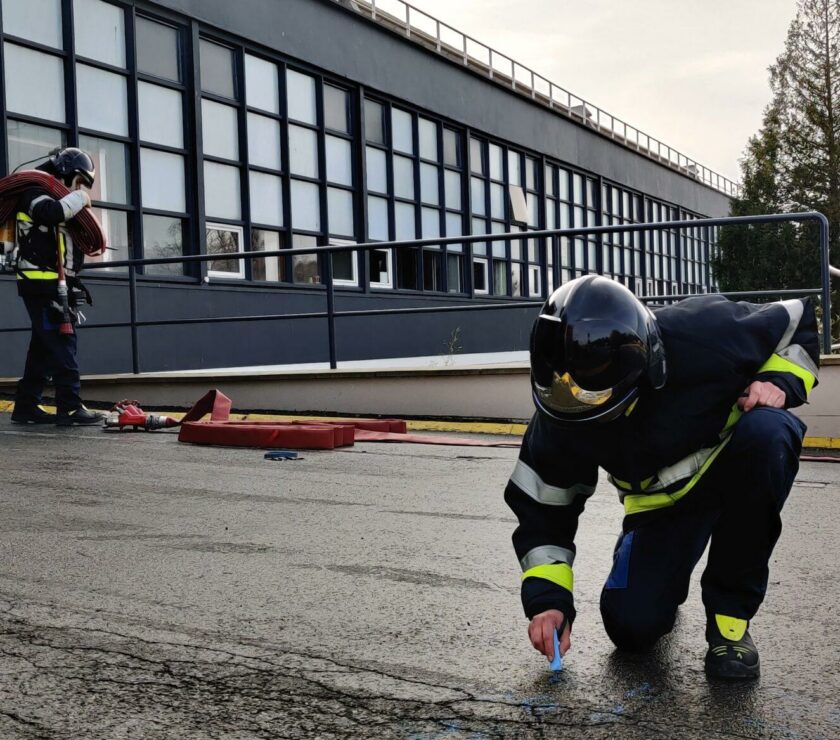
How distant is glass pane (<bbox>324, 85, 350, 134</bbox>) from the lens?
754 inches

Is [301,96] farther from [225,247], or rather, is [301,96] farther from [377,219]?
[225,247]

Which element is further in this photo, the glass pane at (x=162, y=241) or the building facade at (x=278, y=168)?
the glass pane at (x=162, y=241)

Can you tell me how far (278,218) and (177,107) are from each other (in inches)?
104

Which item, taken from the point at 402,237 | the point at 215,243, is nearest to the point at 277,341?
the point at 215,243

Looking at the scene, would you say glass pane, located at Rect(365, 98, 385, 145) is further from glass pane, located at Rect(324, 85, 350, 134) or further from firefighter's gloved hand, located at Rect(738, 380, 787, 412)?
firefighter's gloved hand, located at Rect(738, 380, 787, 412)

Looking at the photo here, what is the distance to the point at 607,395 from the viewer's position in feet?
8.23

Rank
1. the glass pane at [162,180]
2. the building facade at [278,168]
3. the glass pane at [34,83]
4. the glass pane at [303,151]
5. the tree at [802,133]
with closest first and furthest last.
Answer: the glass pane at [34,83]
the building facade at [278,168]
the glass pane at [162,180]
the glass pane at [303,151]
the tree at [802,133]

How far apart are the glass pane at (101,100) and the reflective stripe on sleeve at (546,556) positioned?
41.6 ft

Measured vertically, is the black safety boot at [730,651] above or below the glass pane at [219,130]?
below

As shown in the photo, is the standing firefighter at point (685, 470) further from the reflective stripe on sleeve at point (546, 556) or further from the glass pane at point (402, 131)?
the glass pane at point (402, 131)

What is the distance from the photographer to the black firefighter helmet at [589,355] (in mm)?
2490

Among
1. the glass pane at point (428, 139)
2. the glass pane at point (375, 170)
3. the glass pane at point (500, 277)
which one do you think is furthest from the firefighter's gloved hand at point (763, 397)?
the glass pane at point (500, 277)

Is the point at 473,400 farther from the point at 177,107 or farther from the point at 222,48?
the point at 222,48

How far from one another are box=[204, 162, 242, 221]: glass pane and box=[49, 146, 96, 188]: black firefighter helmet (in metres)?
6.99
